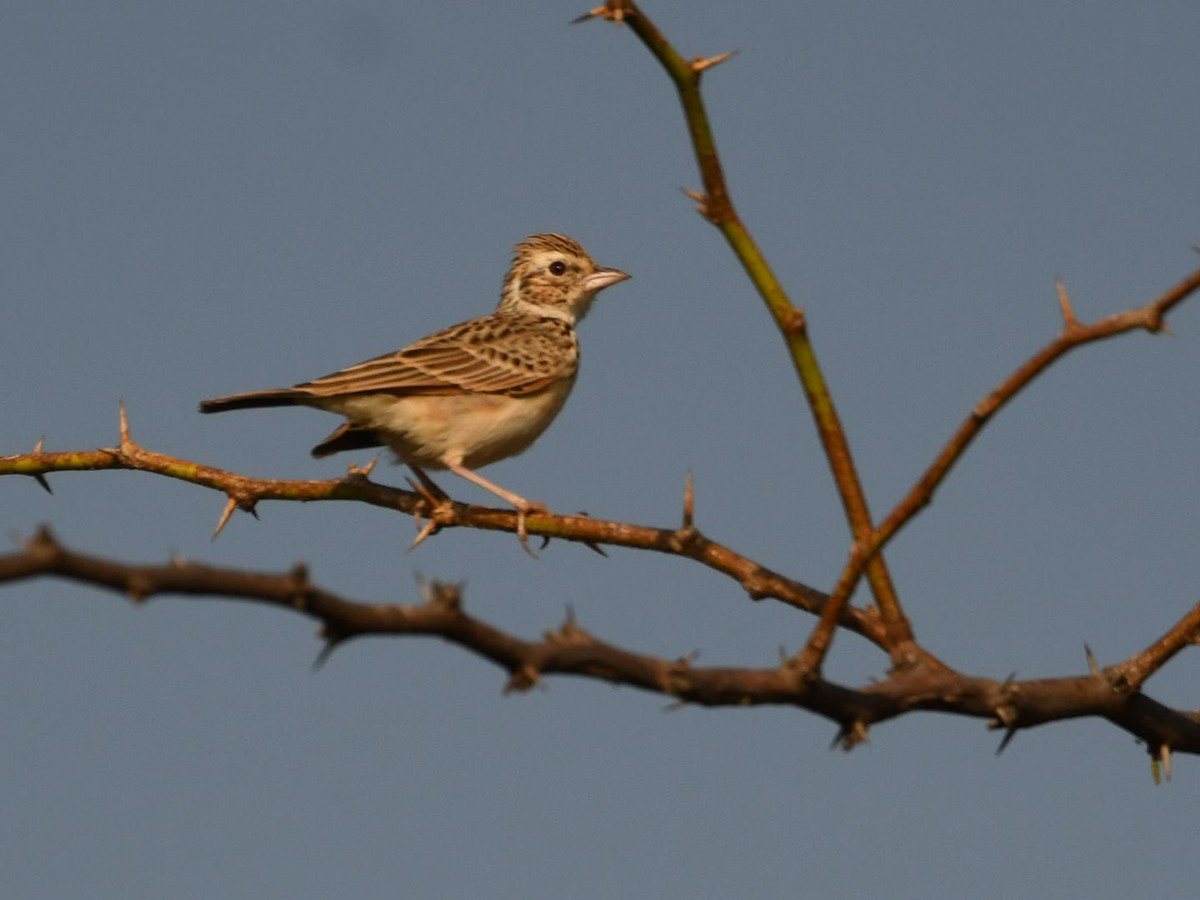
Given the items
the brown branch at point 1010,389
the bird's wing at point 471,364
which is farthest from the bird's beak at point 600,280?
the brown branch at point 1010,389

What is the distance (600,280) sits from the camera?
13211mm

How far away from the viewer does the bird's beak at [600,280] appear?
13172 millimetres

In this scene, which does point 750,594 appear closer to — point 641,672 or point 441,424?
point 641,672

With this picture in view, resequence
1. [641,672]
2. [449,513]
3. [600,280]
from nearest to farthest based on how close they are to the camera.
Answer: [641,672] → [449,513] → [600,280]

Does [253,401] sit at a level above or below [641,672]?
above

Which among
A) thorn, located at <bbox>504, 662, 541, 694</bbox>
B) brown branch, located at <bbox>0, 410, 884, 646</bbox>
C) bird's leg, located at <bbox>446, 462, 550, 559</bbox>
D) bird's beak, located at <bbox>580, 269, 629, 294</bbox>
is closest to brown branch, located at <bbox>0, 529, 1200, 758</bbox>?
thorn, located at <bbox>504, 662, 541, 694</bbox>

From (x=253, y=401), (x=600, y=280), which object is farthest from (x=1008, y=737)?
(x=600, y=280)

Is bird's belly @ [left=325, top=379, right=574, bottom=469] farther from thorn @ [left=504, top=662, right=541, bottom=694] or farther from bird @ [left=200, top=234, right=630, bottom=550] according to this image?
thorn @ [left=504, top=662, right=541, bottom=694]

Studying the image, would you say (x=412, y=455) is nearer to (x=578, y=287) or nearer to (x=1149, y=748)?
(x=578, y=287)

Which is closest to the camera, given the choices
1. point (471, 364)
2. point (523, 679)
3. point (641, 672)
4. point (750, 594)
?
point (523, 679)

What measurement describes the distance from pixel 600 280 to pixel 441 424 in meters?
3.26

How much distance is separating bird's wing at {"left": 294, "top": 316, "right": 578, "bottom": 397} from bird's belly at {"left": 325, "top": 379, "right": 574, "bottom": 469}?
0.27 feet

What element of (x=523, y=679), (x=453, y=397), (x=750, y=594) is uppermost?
(x=453, y=397)

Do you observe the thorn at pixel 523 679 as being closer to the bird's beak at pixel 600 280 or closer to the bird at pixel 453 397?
the bird at pixel 453 397
